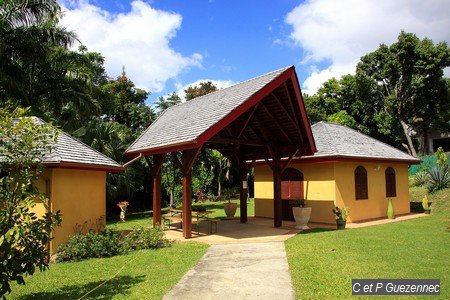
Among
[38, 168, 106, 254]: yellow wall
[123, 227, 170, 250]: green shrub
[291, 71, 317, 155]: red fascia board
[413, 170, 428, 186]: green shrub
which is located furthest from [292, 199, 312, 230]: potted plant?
[413, 170, 428, 186]: green shrub

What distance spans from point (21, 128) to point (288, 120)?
9.84 metres

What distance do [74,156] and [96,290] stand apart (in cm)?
507

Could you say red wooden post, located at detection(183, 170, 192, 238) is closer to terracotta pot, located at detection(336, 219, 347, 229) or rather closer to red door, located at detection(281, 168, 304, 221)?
terracotta pot, located at detection(336, 219, 347, 229)

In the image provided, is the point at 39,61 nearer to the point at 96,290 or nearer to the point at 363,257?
the point at 96,290

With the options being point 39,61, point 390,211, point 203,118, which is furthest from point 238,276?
point 39,61

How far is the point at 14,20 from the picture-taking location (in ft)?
53.2

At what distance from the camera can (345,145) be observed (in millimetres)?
16344

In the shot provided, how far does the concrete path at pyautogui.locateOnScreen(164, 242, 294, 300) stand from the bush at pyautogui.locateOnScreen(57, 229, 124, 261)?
264cm

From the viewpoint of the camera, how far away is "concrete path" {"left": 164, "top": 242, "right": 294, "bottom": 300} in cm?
621

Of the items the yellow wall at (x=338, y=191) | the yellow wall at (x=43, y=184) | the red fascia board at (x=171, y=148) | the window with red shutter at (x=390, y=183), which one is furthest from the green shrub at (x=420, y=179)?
the yellow wall at (x=43, y=184)

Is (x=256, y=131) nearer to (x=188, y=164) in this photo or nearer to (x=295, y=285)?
(x=188, y=164)

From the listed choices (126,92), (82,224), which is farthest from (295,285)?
(126,92)

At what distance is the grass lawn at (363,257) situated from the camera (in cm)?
668

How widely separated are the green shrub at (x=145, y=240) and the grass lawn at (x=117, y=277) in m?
0.53
